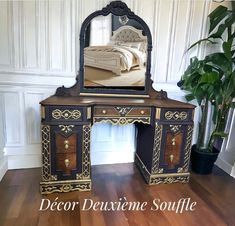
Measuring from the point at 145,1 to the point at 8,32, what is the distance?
1419 mm

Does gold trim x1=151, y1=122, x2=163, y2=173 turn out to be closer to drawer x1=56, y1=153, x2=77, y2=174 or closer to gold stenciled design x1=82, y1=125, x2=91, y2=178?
gold stenciled design x1=82, y1=125, x2=91, y2=178

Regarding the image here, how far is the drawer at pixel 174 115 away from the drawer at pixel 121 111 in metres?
0.11

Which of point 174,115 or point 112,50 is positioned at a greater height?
point 112,50

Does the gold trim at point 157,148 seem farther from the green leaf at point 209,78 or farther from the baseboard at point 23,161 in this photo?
the baseboard at point 23,161

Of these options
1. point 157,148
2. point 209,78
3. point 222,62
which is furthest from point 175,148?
point 222,62

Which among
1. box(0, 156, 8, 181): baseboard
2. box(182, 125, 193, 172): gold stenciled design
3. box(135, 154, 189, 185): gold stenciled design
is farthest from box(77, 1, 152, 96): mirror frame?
box(0, 156, 8, 181): baseboard

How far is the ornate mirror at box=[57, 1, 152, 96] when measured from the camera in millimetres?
2227

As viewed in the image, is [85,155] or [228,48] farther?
[228,48]

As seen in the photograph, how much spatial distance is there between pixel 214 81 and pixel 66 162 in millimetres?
1622

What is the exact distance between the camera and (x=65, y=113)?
185cm

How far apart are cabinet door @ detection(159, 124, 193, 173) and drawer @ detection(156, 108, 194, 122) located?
0.07 metres

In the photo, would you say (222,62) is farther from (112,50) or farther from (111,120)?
(111,120)

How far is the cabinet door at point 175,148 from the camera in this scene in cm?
211

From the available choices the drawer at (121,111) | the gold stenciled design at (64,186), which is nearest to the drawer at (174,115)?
the drawer at (121,111)
